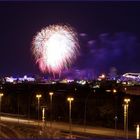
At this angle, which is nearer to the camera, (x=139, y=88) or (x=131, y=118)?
(x=131, y=118)

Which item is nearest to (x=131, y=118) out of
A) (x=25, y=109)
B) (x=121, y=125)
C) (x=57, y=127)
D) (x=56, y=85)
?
(x=121, y=125)

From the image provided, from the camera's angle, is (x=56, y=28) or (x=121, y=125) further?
(x=121, y=125)

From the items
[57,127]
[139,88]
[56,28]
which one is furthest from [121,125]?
[139,88]

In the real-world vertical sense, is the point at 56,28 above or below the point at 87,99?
above

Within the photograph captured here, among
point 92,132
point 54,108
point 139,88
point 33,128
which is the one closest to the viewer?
point 92,132

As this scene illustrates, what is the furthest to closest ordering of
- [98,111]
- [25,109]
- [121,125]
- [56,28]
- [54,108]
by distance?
1. [25,109]
2. [54,108]
3. [98,111]
4. [121,125]
5. [56,28]

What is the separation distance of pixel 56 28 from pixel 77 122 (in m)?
10.3

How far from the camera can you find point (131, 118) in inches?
1006

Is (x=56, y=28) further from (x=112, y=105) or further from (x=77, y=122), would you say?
(x=112, y=105)

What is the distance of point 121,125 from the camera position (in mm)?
24375

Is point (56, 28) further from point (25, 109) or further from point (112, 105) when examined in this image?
point (25, 109)

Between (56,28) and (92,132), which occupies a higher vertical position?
(56,28)

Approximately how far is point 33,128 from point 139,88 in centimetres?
1609

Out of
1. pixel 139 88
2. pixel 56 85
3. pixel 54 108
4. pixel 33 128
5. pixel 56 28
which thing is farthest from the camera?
pixel 56 85
